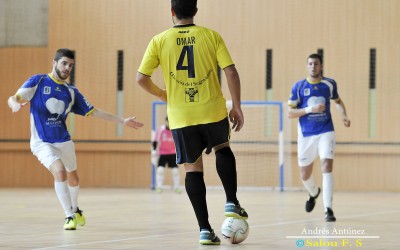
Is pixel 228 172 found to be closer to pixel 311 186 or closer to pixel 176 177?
pixel 311 186

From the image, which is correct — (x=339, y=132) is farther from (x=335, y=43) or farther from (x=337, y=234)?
(x=337, y=234)

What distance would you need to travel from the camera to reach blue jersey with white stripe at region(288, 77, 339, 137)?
977 centimetres

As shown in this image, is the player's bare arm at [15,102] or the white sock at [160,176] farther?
the white sock at [160,176]

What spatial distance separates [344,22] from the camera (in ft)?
61.1

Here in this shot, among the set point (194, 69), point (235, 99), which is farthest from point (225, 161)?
point (194, 69)

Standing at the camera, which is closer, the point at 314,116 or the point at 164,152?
the point at 314,116

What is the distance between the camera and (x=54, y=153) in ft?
27.7

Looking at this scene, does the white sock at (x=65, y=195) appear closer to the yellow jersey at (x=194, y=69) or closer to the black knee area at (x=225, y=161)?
the yellow jersey at (x=194, y=69)

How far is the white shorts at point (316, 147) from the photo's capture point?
31.5ft

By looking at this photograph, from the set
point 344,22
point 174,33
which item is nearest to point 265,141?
point 344,22

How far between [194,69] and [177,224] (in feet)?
9.80

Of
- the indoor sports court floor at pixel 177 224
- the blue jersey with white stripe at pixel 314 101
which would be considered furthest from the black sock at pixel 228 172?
the blue jersey with white stripe at pixel 314 101

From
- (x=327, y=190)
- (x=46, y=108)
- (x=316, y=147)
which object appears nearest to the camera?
(x=46, y=108)

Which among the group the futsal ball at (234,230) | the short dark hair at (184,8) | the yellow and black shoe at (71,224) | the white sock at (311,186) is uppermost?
the short dark hair at (184,8)
